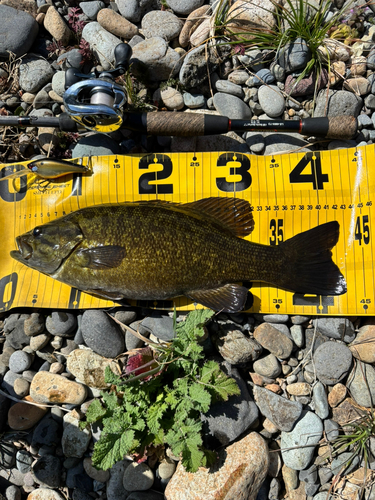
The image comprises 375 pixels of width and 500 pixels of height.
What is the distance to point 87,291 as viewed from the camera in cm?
435

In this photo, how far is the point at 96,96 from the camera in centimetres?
405

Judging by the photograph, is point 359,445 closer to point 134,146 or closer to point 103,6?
point 134,146

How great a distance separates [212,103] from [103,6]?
2.31 meters

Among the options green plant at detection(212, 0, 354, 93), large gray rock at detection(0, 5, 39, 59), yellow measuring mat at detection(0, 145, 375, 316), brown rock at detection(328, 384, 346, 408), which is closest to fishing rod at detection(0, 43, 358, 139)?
yellow measuring mat at detection(0, 145, 375, 316)

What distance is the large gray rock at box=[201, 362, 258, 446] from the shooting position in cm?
407

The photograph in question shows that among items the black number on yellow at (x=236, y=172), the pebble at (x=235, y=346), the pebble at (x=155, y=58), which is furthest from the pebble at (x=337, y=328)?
the pebble at (x=155, y=58)

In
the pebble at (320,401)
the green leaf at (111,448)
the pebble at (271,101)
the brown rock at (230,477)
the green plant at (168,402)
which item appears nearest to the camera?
the green leaf at (111,448)

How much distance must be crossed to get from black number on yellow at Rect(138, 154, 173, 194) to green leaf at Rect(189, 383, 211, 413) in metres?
2.46

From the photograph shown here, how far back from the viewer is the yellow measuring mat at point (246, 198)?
4418mm

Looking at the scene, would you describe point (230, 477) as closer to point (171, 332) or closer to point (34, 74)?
point (171, 332)

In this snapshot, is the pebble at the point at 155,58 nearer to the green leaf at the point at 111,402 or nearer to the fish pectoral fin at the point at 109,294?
the fish pectoral fin at the point at 109,294

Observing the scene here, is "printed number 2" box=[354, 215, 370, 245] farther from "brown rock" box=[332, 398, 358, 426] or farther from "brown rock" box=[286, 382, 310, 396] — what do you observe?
"brown rock" box=[332, 398, 358, 426]

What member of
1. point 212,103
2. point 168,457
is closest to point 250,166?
→ point 212,103

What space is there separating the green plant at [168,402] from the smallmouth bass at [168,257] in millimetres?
489
